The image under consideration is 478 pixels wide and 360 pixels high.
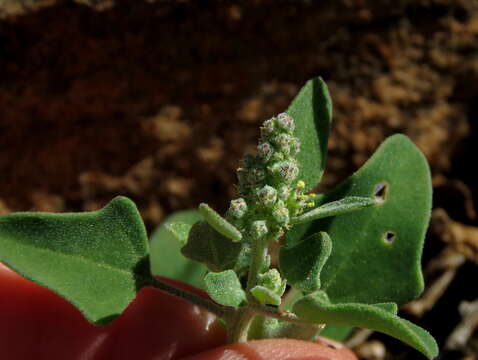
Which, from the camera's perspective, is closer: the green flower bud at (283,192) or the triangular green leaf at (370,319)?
the triangular green leaf at (370,319)

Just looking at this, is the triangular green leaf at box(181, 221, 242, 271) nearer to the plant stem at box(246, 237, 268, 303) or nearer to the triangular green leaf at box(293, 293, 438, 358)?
the plant stem at box(246, 237, 268, 303)

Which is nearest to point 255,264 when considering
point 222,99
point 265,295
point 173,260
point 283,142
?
point 265,295

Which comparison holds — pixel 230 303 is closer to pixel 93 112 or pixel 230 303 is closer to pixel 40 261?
pixel 40 261

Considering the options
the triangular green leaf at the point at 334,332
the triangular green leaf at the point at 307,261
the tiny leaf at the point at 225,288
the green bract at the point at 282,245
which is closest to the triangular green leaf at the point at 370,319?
the green bract at the point at 282,245

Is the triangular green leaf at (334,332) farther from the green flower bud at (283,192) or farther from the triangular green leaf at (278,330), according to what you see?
the green flower bud at (283,192)

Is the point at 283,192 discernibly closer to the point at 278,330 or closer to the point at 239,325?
the point at 239,325

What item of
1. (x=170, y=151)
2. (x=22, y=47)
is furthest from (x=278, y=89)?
(x=22, y=47)
